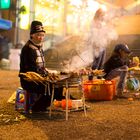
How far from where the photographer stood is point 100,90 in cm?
876

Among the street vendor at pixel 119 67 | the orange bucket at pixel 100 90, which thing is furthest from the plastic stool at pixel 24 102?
the street vendor at pixel 119 67

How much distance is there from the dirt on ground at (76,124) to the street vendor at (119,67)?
59.3 inches

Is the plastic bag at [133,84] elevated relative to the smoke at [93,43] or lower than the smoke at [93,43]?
lower

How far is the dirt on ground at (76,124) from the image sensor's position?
216 inches

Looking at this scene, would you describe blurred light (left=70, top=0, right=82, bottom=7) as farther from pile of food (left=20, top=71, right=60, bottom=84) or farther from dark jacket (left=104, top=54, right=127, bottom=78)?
pile of food (left=20, top=71, right=60, bottom=84)

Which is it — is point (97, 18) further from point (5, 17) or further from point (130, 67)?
point (5, 17)

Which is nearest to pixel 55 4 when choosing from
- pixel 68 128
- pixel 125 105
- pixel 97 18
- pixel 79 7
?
pixel 79 7

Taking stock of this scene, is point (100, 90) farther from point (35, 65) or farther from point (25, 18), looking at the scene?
point (25, 18)

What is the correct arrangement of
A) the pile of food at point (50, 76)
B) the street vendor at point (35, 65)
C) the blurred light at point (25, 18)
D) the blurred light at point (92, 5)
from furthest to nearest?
the blurred light at point (25, 18) < the blurred light at point (92, 5) < the street vendor at point (35, 65) < the pile of food at point (50, 76)

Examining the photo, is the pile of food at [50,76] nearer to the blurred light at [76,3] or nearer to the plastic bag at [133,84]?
the plastic bag at [133,84]

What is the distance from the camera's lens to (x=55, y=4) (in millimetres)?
20531

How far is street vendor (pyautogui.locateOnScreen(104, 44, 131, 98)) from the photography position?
9438 millimetres

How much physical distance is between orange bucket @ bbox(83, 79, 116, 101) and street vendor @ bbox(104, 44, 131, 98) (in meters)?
0.61

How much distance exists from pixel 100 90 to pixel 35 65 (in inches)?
89.1
